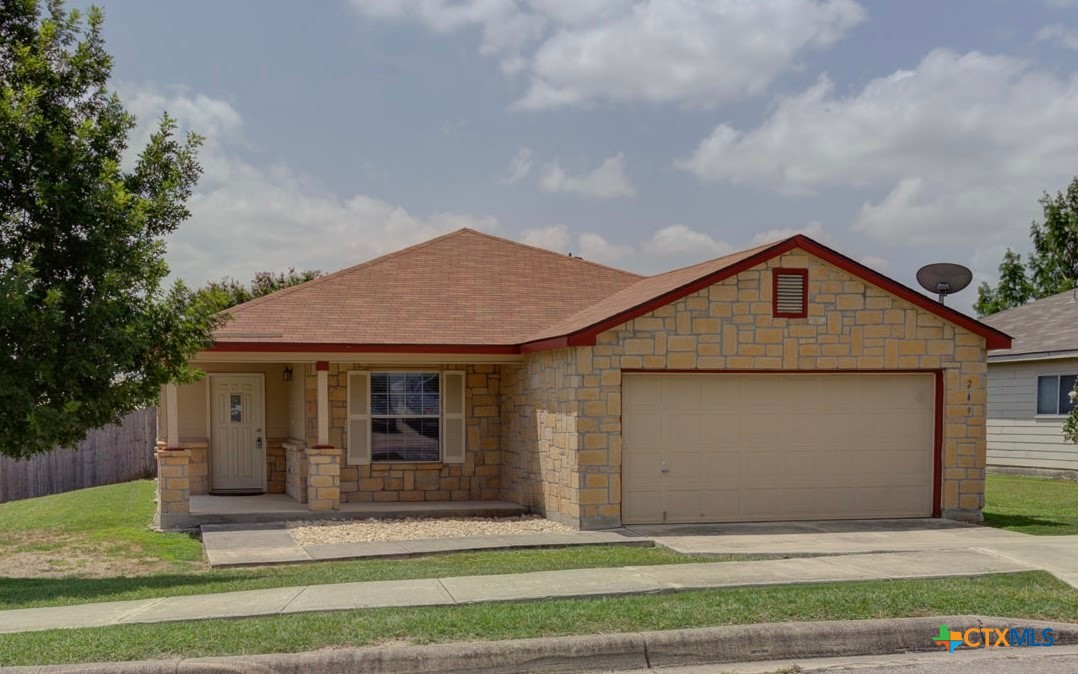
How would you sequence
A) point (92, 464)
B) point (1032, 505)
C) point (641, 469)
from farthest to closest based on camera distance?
point (92, 464)
point (1032, 505)
point (641, 469)

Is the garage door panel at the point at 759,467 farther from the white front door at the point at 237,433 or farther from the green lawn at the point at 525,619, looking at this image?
the white front door at the point at 237,433

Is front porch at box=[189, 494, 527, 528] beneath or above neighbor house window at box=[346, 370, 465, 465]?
beneath

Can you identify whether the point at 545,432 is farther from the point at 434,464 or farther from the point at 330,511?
the point at 330,511

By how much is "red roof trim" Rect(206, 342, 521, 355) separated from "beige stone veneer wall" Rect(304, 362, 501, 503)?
4.10ft

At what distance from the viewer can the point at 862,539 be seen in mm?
13195

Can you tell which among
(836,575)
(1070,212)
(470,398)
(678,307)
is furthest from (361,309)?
(1070,212)

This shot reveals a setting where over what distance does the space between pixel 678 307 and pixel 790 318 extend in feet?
5.24

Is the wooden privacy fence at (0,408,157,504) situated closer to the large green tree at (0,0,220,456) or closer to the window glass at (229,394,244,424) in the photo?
the window glass at (229,394,244,424)

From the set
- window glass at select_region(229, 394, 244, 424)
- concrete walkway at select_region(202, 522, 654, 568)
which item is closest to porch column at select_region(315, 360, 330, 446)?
concrete walkway at select_region(202, 522, 654, 568)

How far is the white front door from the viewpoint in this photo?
1867 centimetres

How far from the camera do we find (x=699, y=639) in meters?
7.57

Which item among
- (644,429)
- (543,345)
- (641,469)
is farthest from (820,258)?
(543,345)

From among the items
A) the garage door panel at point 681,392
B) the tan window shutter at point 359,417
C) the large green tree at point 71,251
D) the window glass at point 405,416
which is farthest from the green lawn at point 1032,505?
the large green tree at point 71,251

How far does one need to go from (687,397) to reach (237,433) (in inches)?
333
